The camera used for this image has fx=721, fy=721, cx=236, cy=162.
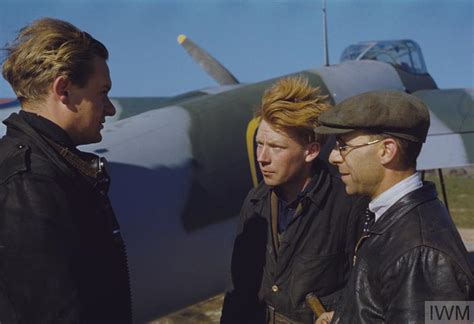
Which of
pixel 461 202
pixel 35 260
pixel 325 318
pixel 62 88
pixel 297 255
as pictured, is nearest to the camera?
pixel 35 260

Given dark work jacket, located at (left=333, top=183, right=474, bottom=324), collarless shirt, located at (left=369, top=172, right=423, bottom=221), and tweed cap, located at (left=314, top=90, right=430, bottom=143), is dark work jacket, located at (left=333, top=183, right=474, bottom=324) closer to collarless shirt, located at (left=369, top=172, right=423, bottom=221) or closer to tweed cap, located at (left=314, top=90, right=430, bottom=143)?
collarless shirt, located at (left=369, top=172, right=423, bottom=221)

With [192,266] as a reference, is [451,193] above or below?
below

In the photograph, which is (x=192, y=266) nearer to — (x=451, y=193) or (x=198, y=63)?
(x=198, y=63)

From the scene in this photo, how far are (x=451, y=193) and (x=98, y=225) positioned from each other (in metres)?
24.3

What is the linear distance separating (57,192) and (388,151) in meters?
1.13

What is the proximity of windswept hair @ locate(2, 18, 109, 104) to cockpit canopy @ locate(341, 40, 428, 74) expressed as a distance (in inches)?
329

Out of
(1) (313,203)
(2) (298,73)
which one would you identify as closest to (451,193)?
(2) (298,73)

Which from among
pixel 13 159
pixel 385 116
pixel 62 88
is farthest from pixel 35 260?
pixel 385 116

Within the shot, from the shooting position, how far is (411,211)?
2406 millimetres

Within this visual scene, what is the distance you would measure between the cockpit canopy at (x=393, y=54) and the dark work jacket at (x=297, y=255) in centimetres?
700

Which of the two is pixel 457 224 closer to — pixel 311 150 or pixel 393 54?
pixel 393 54

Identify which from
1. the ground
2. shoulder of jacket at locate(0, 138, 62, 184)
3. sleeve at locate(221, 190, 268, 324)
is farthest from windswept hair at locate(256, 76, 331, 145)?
the ground

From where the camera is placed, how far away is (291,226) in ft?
11.8

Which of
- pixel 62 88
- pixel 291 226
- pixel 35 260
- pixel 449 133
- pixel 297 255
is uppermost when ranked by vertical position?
pixel 62 88
